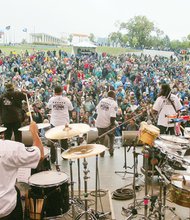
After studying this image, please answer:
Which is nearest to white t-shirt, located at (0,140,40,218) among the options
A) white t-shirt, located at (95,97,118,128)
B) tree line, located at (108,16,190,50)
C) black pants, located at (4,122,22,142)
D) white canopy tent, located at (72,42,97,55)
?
black pants, located at (4,122,22,142)

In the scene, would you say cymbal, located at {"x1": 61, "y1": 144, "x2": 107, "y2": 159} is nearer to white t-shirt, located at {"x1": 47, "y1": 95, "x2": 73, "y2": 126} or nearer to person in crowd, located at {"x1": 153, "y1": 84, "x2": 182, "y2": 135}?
white t-shirt, located at {"x1": 47, "y1": 95, "x2": 73, "y2": 126}

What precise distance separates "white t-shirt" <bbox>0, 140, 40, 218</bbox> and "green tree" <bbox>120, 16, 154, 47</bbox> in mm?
57483

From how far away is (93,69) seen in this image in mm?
22266

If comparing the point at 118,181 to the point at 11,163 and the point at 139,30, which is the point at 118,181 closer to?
the point at 11,163

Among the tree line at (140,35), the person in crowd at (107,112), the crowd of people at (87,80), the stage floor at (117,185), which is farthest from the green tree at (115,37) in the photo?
the person in crowd at (107,112)

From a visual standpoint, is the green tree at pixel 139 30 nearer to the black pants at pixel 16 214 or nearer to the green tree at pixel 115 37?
the green tree at pixel 115 37

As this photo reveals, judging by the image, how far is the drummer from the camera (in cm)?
256

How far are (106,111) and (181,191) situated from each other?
2899 millimetres

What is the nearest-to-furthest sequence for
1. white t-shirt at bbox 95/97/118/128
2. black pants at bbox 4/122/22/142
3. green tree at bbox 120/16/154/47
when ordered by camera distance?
black pants at bbox 4/122/22/142
white t-shirt at bbox 95/97/118/128
green tree at bbox 120/16/154/47

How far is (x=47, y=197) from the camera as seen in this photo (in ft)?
11.1

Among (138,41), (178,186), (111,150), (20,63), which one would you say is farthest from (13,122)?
(138,41)

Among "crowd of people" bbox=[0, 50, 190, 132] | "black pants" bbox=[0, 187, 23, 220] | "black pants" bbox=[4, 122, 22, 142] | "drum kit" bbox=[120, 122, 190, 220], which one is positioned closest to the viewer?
"black pants" bbox=[0, 187, 23, 220]

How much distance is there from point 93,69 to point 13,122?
17058 millimetres

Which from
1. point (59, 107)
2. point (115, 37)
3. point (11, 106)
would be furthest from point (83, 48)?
point (115, 37)
